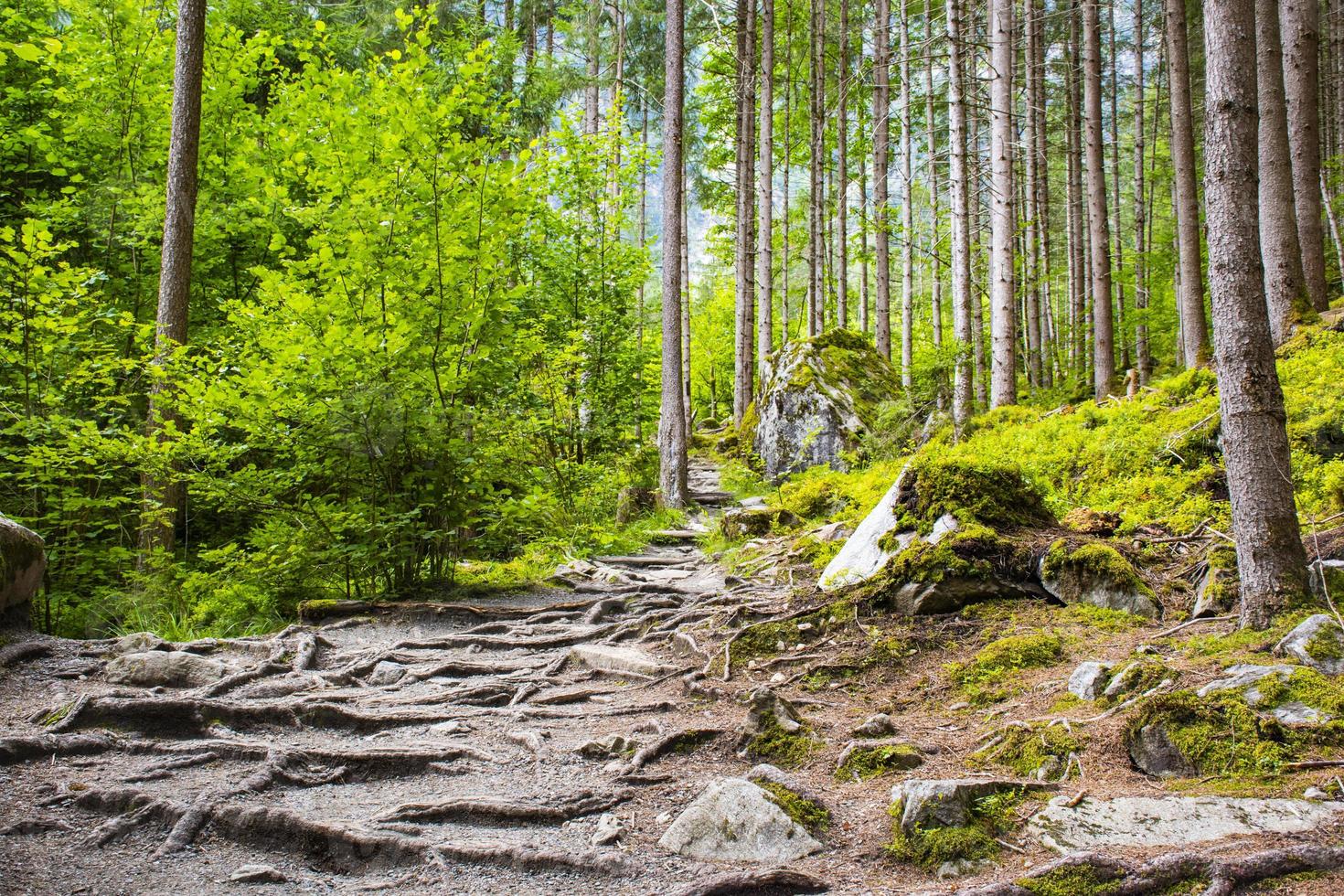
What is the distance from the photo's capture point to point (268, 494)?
6.79 m

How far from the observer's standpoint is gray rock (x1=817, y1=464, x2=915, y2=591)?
6.09 meters

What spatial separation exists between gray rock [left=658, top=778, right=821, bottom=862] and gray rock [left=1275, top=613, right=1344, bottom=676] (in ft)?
7.56

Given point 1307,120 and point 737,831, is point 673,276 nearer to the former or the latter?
point 1307,120

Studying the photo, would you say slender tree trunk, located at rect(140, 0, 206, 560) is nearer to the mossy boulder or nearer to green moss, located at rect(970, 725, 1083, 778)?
green moss, located at rect(970, 725, 1083, 778)

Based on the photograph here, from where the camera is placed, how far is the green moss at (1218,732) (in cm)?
278

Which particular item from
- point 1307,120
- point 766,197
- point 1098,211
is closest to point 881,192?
point 766,197

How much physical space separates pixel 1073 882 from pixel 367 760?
3144mm

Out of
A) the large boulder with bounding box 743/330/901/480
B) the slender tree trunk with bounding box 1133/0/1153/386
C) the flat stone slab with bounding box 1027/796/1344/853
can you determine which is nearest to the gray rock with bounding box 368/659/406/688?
the flat stone slab with bounding box 1027/796/1344/853

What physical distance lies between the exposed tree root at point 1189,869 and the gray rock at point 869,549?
3.62 m

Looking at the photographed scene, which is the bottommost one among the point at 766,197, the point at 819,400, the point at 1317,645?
the point at 1317,645

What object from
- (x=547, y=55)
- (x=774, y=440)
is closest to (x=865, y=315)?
(x=774, y=440)

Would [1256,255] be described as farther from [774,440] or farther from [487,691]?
[774,440]

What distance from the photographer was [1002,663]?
14.4 ft

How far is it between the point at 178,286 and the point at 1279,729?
10227mm
